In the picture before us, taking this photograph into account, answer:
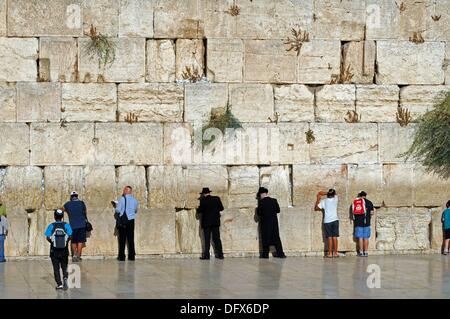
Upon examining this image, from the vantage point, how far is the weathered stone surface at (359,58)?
71.2 ft

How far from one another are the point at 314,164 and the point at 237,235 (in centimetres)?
201

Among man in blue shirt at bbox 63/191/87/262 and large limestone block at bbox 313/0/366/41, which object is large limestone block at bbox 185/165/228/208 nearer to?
man in blue shirt at bbox 63/191/87/262

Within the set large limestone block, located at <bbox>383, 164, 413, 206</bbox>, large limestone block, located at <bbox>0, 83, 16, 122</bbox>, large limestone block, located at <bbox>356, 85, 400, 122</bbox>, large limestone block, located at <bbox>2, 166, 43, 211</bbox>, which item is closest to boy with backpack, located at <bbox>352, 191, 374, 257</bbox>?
large limestone block, located at <bbox>383, 164, 413, 206</bbox>

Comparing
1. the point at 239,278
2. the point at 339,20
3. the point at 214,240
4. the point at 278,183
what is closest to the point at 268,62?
the point at 339,20

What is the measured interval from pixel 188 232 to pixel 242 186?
134 centimetres

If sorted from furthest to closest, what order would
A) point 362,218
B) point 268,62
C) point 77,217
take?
point 268,62, point 362,218, point 77,217

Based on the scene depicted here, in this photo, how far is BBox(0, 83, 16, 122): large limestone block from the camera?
20562mm

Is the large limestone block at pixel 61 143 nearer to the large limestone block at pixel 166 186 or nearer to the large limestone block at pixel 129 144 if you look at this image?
the large limestone block at pixel 129 144

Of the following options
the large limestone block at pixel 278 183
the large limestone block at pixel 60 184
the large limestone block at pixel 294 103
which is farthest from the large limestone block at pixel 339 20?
the large limestone block at pixel 60 184

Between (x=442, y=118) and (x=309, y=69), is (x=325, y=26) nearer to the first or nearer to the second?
(x=309, y=69)

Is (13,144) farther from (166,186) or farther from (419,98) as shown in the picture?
(419,98)

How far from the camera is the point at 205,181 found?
69.0 ft

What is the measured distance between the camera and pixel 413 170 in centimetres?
2164

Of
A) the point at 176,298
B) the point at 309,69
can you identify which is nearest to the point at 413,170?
the point at 309,69
